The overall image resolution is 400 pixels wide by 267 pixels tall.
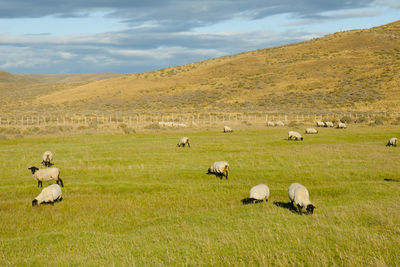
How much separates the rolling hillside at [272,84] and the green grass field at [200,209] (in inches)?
2109

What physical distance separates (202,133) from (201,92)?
5792cm

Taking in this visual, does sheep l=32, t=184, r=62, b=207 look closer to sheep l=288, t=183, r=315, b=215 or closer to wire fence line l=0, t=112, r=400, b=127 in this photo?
sheep l=288, t=183, r=315, b=215

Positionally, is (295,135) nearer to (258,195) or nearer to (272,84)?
(258,195)

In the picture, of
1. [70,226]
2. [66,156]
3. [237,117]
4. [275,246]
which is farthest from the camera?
[237,117]

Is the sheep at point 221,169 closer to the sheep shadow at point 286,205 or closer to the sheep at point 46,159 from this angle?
the sheep shadow at point 286,205

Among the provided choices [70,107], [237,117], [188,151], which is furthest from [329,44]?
[188,151]

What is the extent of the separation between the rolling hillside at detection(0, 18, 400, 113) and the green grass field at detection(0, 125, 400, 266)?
53.6 m

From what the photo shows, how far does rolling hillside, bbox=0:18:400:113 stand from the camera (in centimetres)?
8294

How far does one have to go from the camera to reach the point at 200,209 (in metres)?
16.0

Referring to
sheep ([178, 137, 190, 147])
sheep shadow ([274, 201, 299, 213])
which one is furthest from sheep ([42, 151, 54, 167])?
sheep shadow ([274, 201, 299, 213])

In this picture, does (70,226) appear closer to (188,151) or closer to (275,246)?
(275,246)

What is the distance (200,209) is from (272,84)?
87.0m

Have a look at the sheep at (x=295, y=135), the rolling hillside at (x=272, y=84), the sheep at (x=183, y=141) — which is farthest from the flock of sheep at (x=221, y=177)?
the rolling hillside at (x=272, y=84)

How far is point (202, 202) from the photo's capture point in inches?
672
